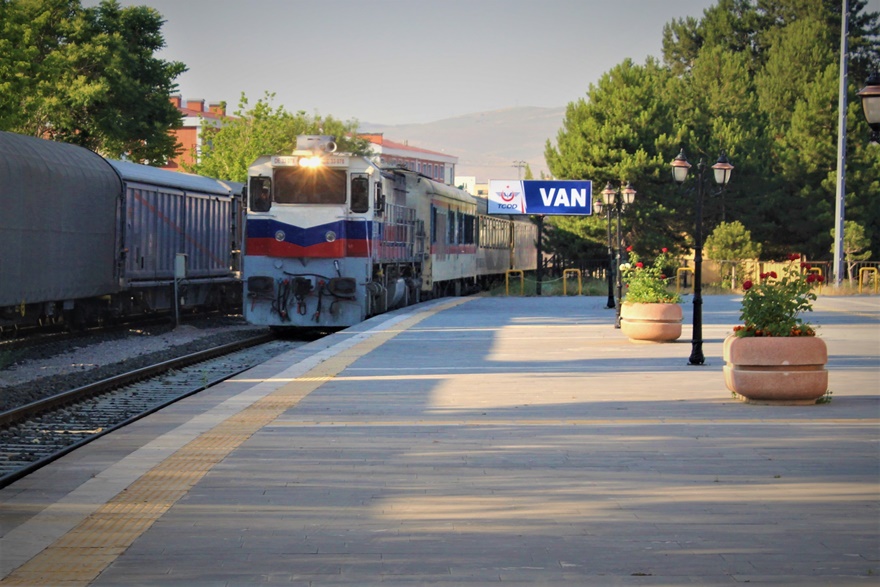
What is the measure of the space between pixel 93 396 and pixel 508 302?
74.8 feet

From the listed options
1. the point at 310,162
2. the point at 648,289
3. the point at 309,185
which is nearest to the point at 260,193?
the point at 309,185

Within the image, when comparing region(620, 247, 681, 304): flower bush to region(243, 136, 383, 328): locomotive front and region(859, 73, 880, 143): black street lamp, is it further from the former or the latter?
region(859, 73, 880, 143): black street lamp

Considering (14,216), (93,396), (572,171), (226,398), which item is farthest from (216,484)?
(572,171)

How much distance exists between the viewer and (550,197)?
41.6 meters

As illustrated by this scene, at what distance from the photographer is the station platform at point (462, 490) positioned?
638 centimetres

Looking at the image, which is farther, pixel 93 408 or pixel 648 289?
pixel 648 289

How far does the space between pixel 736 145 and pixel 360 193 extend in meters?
33.2

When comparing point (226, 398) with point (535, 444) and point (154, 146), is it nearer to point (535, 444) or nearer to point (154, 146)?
point (535, 444)

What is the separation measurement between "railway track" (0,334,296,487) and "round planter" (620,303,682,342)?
664 centimetres

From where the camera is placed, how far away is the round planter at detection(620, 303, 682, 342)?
70.3 feet

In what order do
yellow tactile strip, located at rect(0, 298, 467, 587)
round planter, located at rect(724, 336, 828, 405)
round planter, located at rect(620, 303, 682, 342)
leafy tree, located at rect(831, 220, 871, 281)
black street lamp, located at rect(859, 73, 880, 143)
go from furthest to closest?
1. leafy tree, located at rect(831, 220, 871, 281)
2. round planter, located at rect(620, 303, 682, 342)
3. round planter, located at rect(724, 336, 828, 405)
4. black street lamp, located at rect(859, 73, 880, 143)
5. yellow tactile strip, located at rect(0, 298, 467, 587)

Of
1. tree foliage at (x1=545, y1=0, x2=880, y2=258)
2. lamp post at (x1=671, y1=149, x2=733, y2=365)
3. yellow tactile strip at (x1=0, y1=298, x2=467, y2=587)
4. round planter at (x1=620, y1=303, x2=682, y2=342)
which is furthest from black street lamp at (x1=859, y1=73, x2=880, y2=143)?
tree foliage at (x1=545, y1=0, x2=880, y2=258)

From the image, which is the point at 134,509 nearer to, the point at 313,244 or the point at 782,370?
the point at 782,370

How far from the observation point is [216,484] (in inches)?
334
